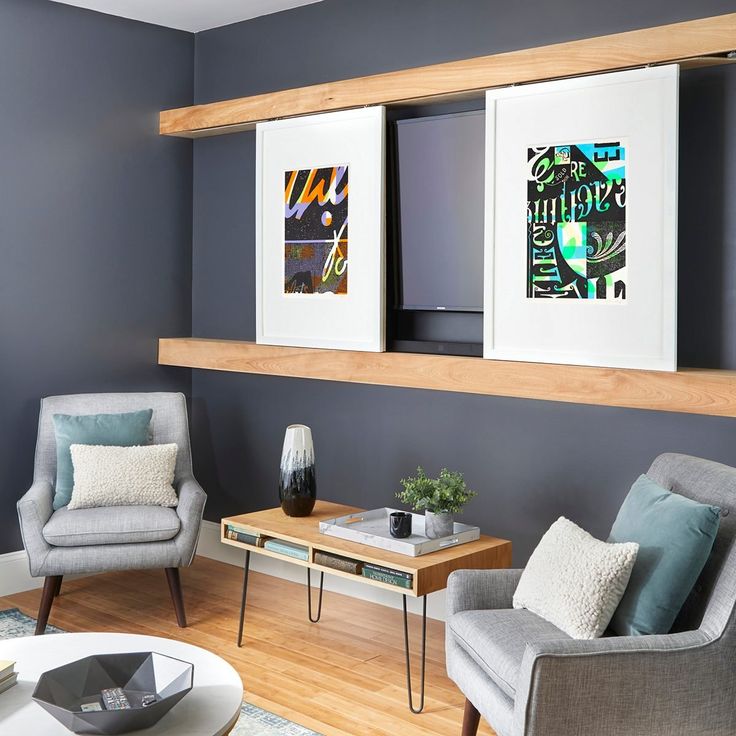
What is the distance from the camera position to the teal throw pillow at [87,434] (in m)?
3.99

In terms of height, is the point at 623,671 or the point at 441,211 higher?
the point at 441,211

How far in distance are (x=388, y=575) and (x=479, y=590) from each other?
0.47 m

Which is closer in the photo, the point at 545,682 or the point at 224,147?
the point at 545,682

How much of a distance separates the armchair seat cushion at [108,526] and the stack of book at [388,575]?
0.99 m

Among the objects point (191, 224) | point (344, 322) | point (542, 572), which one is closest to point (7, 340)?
point (191, 224)

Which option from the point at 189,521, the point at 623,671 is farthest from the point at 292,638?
the point at 623,671

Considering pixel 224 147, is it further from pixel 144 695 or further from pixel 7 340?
pixel 144 695

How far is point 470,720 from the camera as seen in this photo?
106 inches

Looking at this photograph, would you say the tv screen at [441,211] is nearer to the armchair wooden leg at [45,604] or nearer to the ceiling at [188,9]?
the ceiling at [188,9]

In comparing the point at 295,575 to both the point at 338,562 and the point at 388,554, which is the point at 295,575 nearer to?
the point at 338,562

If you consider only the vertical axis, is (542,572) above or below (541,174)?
below

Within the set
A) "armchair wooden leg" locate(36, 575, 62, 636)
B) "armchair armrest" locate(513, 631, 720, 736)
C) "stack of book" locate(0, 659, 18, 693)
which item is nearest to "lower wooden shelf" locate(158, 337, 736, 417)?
"armchair armrest" locate(513, 631, 720, 736)

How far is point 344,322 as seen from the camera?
13.3 feet

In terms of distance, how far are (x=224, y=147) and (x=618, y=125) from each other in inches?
89.9
